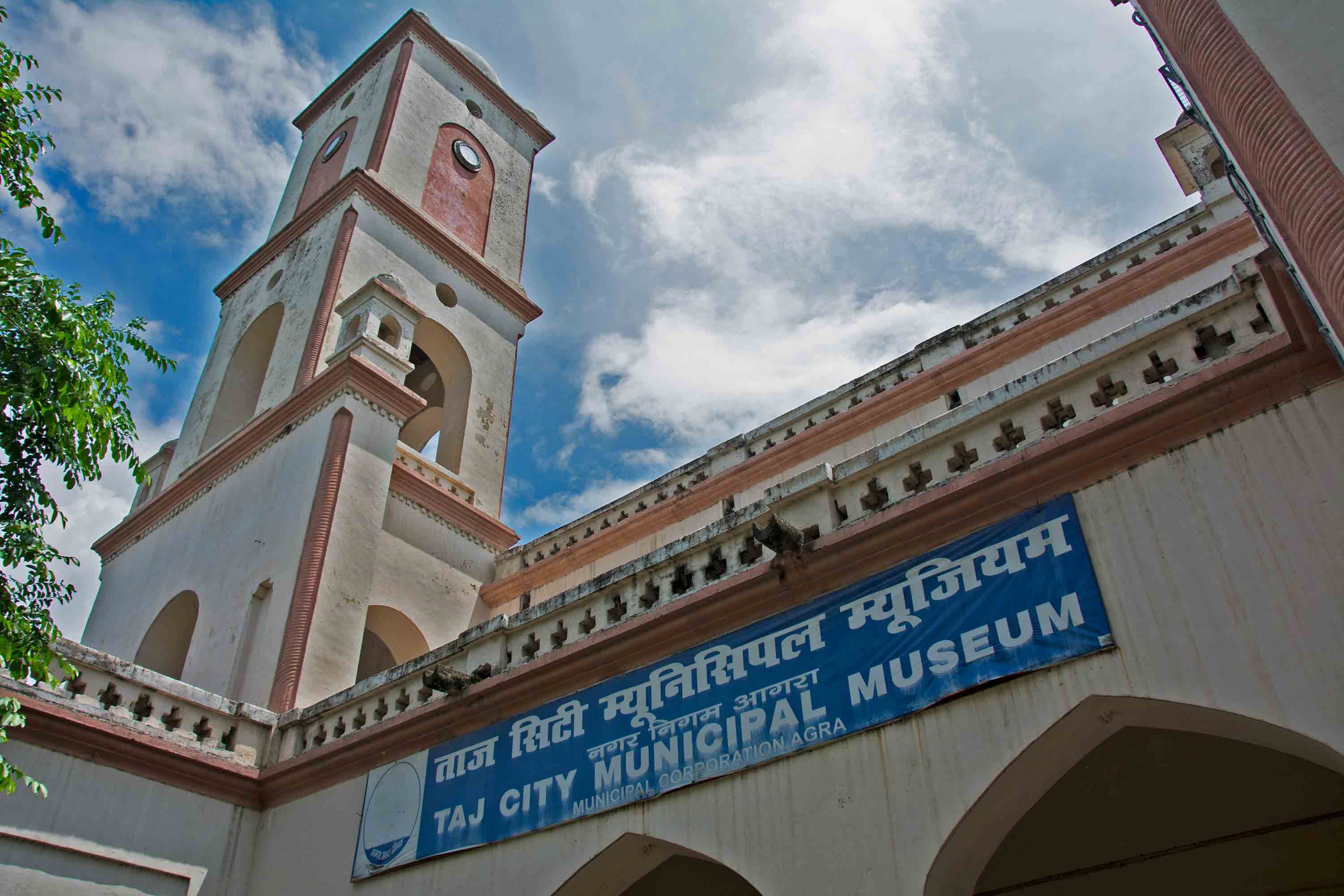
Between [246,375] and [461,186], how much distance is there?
4.98m

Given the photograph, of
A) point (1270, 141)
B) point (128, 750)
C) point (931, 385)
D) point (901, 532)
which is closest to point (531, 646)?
point (901, 532)

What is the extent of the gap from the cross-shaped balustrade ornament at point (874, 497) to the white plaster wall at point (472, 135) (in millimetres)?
11845

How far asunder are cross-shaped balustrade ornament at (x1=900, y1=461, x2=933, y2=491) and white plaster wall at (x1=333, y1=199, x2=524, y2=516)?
9.03m

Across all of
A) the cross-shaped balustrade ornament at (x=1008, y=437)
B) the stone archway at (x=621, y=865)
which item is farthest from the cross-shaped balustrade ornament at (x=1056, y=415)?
the stone archway at (x=621, y=865)

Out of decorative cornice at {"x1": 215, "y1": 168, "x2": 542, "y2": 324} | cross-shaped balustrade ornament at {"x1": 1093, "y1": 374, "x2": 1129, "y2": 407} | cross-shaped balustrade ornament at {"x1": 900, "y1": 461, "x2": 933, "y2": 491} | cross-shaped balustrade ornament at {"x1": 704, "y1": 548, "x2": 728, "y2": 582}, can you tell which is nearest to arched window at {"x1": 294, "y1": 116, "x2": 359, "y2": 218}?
decorative cornice at {"x1": 215, "y1": 168, "x2": 542, "y2": 324}

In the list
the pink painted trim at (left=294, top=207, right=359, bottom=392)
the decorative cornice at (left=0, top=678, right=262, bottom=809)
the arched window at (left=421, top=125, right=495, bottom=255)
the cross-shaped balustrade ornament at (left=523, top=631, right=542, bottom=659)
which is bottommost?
the decorative cornice at (left=0, top=678, right=262, bottom=809)

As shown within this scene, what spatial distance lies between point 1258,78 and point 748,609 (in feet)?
13.6

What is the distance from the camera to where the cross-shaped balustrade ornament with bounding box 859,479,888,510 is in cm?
680

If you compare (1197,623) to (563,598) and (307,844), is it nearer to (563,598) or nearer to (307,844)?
(563,598)

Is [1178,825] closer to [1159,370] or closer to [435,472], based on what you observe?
[1159,370]

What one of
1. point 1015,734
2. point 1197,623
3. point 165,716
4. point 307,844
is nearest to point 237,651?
point 165,716

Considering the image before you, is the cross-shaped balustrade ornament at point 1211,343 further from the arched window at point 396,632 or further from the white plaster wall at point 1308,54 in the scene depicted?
the arched window at point 396,632

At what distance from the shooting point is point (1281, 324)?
549 cm

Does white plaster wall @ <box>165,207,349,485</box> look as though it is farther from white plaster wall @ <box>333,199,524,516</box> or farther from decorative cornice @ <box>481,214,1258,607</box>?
decorative cornice @ <box>481,214,1258,607</box>
